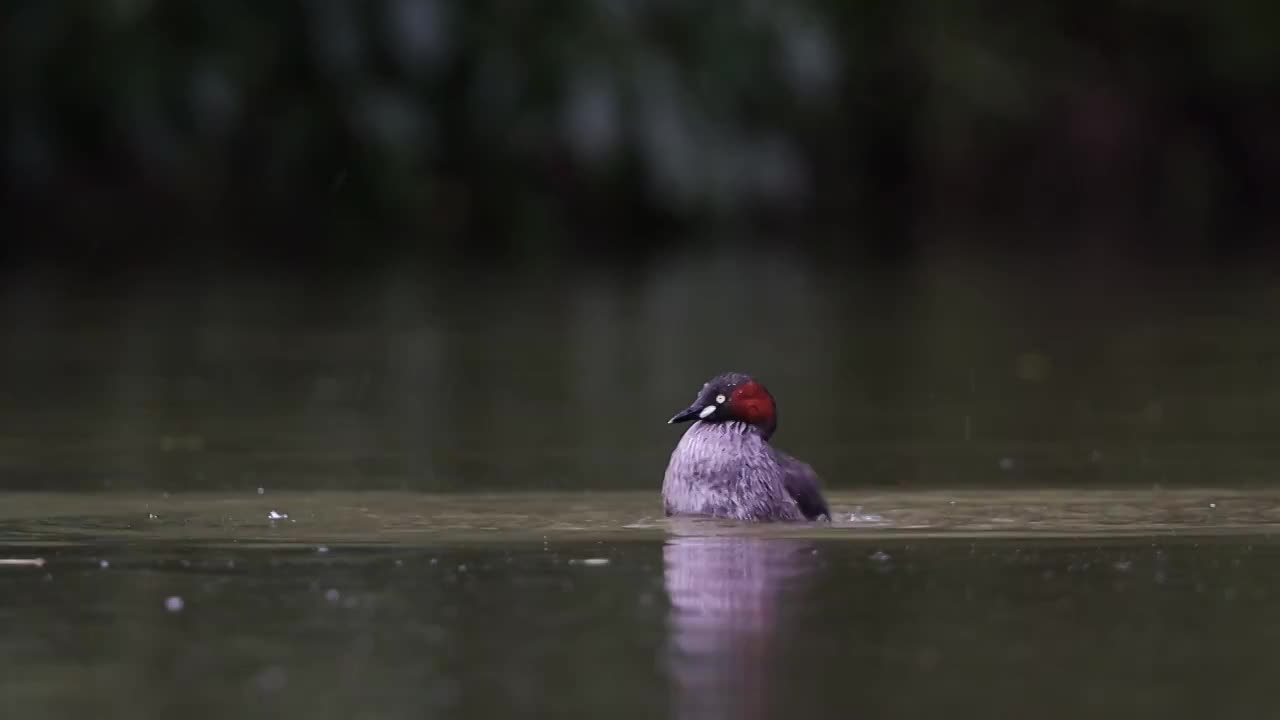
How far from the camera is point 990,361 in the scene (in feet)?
39.4

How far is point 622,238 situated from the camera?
72.0 ft

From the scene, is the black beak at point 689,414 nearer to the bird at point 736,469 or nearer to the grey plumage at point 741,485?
the bird at point 736,469

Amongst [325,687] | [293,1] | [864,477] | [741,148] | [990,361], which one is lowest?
[325,687]

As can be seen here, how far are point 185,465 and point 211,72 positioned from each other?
8919 millimetres

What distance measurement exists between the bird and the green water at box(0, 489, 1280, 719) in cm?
11

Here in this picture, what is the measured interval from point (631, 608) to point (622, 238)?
55.4 feet

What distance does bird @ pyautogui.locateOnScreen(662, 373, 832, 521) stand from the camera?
662cm

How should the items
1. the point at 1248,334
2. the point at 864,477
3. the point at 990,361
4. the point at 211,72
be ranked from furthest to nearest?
the point at 211,72, the point at 1248,334, the point at 990,361, the point at 864,477

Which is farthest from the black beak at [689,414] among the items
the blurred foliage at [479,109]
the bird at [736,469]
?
the blurred foliage at [479,109]

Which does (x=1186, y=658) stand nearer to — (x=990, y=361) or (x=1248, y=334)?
(x=990, y=361)

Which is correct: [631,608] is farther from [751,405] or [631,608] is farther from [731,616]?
[751,405]

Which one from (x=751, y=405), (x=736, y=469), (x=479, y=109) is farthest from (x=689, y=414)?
(x=479, y=109)

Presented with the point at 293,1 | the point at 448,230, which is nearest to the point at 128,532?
the point at 293,1

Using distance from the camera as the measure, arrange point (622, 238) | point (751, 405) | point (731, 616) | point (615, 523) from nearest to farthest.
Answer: point (731, 616)
point (615, 523)
point (751, 405)
point (622, 238)
